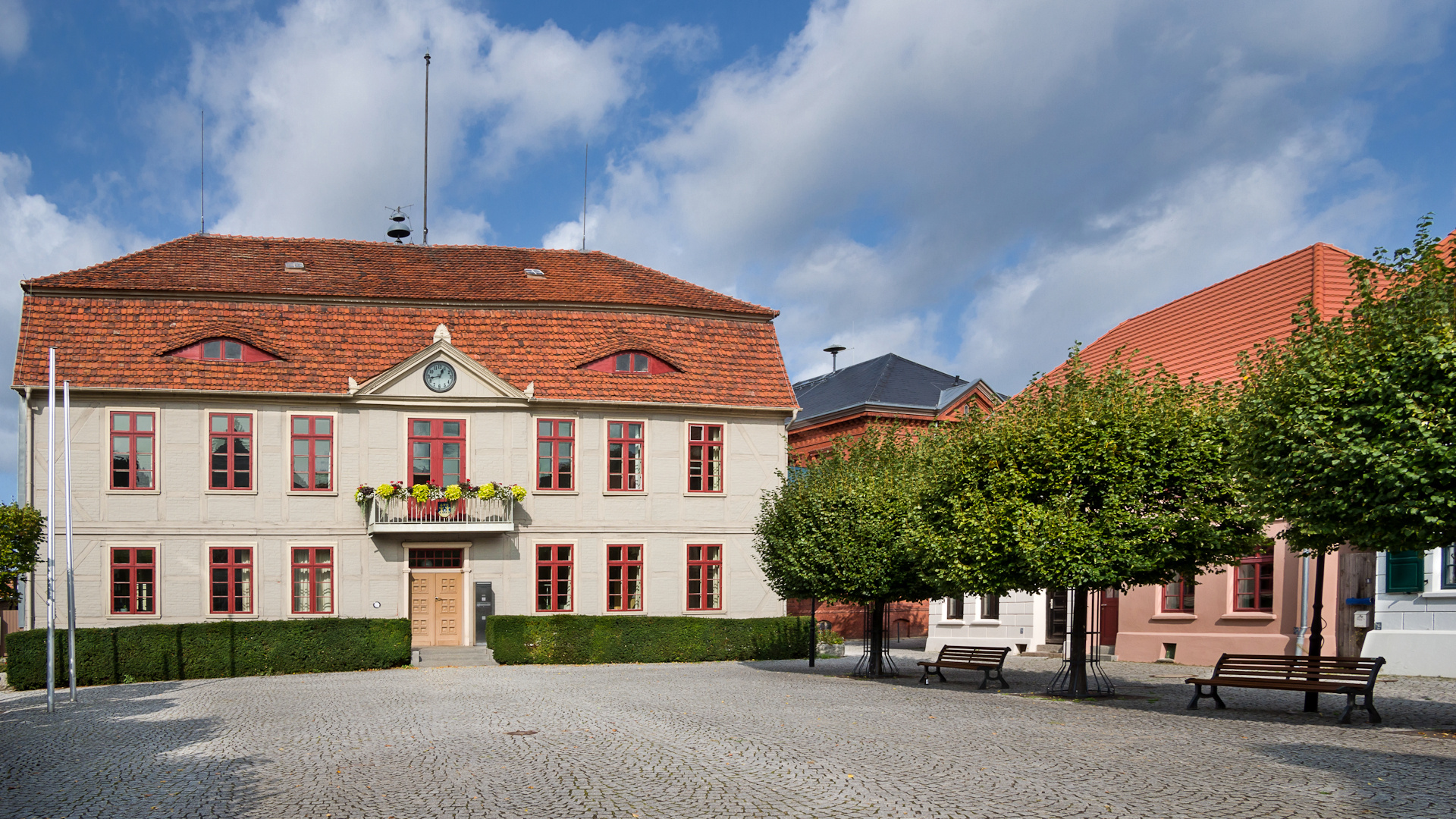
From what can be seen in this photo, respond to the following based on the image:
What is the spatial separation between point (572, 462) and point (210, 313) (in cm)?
1002

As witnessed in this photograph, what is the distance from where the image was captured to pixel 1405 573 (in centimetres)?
2134

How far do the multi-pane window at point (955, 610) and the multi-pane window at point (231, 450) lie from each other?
61.5ft

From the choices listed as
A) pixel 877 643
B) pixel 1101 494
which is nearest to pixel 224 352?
pixel 877 643

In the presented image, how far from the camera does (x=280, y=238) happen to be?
3412 cm

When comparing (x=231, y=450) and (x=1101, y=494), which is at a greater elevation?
(x=231, y=450)

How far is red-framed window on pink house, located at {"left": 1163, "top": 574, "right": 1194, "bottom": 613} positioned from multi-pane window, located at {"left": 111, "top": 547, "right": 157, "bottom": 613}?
24.2 m

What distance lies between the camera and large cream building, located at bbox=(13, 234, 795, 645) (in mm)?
28891

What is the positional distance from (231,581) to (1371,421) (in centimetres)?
2559

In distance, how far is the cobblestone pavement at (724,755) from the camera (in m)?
9.63

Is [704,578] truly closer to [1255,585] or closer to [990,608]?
[990,608]

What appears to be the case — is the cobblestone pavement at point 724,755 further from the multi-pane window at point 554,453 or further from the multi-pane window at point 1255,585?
the multi-pane window at point 554,453

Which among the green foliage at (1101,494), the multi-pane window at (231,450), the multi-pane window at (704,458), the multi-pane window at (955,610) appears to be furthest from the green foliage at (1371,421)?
the multi-pane window at (231,450)

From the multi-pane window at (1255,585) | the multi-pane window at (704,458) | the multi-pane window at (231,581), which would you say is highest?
the multi-pane window at (704,458)

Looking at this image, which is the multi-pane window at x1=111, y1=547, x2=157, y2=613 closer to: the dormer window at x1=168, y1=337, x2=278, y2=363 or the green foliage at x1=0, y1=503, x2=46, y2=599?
the green foliage at x1=0, y1=503, x2=46, y2=599
